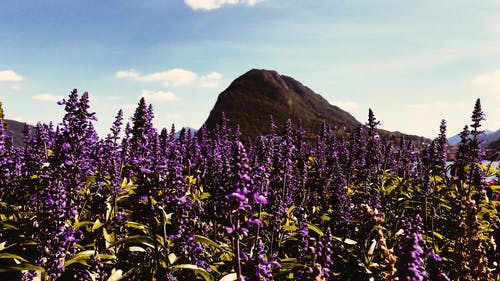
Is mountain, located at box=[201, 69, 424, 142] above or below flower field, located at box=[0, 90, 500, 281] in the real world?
above

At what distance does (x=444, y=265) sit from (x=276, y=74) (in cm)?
13325

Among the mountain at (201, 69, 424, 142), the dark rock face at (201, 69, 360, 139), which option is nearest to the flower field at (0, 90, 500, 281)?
the mountain at (201, 69, 424, 142)

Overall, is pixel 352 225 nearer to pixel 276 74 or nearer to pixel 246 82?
pixel 246 82

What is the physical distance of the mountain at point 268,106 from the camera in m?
92.2

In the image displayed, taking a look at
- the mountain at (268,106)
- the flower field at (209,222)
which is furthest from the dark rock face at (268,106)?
the flower field at (209,222)

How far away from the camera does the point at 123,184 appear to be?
31.1 ft

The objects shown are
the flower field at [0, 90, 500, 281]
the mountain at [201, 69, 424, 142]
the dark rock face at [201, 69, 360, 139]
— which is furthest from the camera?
the dark rock face at [201, 69, 360, 139]

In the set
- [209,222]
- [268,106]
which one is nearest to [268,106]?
[268,106]

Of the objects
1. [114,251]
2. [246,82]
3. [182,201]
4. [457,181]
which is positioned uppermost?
[246,82]


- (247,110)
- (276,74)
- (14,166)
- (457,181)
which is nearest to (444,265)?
(457,181)

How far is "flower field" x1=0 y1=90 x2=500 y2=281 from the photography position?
4.22 meters

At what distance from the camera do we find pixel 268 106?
104312 mm

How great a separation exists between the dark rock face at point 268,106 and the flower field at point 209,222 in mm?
73781

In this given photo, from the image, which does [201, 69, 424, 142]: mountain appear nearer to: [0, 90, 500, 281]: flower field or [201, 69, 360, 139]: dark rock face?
[201, 69, 360, 139]: dark rock face
